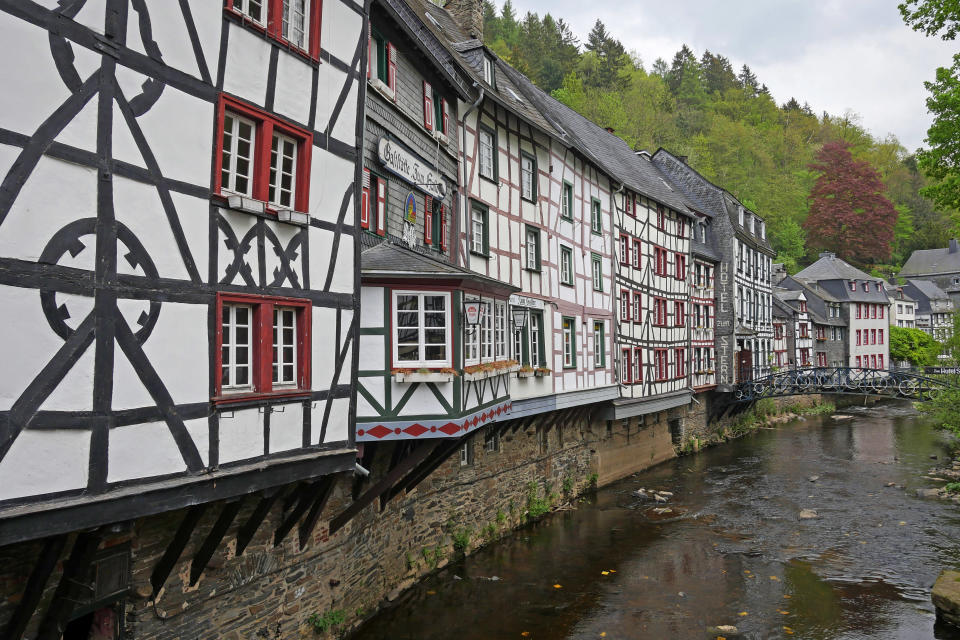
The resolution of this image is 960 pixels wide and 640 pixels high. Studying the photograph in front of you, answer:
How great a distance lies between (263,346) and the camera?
7.95 metres

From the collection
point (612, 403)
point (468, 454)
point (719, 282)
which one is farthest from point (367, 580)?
point (719, 282)

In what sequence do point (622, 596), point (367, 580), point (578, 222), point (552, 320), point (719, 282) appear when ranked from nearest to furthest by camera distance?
point (367, 580), point (622, 596), point (552, 320), point (578, 222), point (719, 282)

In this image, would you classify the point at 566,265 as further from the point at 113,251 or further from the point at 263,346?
the point at 113,251

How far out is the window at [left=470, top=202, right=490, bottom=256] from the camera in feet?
51.2

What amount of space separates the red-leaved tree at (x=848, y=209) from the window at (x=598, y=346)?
51.8m

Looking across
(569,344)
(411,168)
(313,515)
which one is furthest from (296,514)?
(569,344)

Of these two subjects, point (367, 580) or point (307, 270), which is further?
point (367, 580)

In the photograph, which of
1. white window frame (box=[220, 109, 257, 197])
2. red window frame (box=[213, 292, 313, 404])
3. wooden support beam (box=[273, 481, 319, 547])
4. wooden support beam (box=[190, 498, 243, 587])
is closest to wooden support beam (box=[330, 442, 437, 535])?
wooden support beam (box=[273, 481, 319, 547])

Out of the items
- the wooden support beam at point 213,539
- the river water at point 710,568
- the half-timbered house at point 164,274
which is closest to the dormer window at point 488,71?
the half-timbered house at point 164,274

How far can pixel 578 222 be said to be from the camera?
838 inches

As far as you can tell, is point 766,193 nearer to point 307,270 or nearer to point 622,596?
point 622,596

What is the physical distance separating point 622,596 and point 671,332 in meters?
16.9

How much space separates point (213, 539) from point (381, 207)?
5.68 metres

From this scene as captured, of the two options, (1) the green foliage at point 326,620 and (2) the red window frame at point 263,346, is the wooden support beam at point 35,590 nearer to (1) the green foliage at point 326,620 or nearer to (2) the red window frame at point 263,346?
(2) the red window frame at point 263,346
